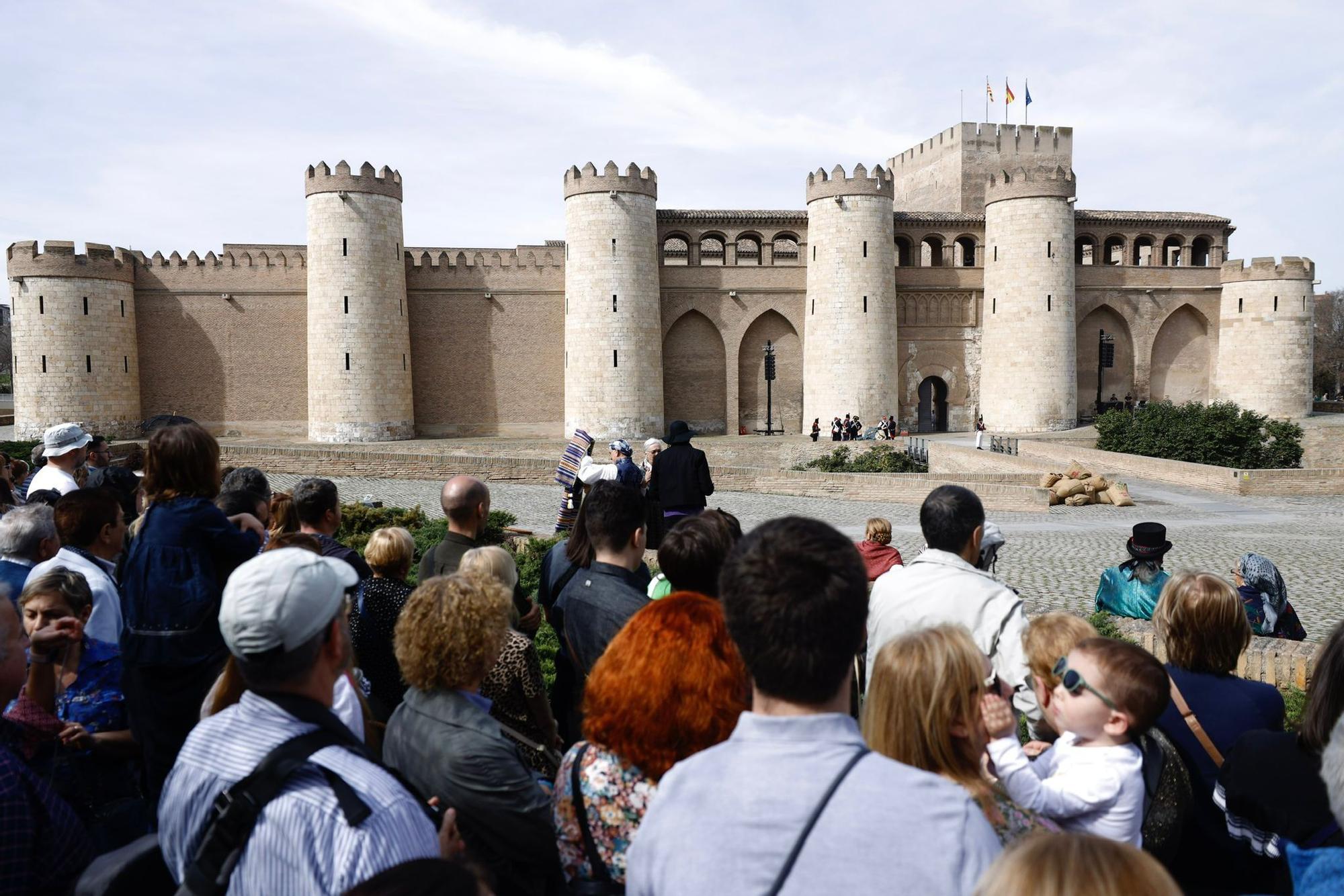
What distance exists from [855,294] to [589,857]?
3023 cm

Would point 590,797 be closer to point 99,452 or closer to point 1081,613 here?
point 1081,613

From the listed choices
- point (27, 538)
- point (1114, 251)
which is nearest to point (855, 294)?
point (1114, 251)

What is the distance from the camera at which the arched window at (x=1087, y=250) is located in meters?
34.5

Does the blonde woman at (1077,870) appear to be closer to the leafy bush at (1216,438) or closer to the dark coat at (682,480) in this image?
the dark coat at (682,480)

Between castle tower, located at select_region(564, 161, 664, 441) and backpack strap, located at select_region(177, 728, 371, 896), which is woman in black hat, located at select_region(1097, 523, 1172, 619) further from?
castle tower, located at select_region(564, 161, 664, 441)

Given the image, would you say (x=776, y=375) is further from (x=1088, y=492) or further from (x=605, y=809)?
(x=605, y=809)

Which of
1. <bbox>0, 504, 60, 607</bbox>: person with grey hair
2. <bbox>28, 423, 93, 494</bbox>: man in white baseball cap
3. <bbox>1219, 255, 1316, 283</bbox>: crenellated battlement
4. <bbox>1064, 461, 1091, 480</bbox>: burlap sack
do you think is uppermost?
<bbox>1219, 255, 1316, 283</bbox>: crenellated battlement

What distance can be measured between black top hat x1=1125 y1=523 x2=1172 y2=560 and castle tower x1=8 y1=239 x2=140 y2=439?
31648 mm

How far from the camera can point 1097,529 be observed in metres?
13.3

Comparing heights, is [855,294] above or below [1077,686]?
above

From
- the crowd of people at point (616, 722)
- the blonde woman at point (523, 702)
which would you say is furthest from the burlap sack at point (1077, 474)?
the blonde woman at point (523, 702)

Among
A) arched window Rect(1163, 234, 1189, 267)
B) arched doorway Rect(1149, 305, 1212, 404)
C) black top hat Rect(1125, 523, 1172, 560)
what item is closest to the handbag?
black top hat Rect(1125, 523, 1172, 560)

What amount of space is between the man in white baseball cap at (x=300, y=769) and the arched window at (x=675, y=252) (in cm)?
3370

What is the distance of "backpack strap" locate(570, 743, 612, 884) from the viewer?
8.14 ft
